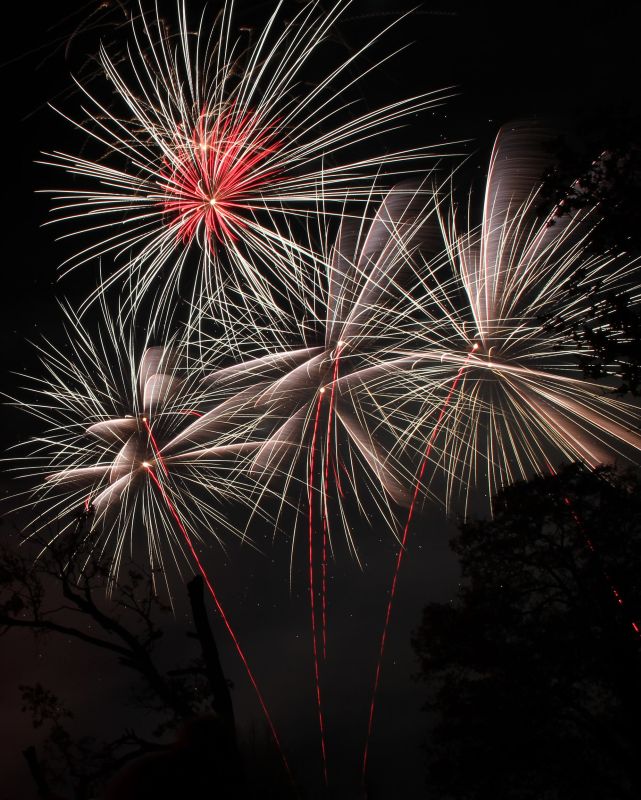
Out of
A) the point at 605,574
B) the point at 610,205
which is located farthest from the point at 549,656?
the point at 610,205

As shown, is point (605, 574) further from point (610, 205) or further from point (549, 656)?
point (610, 205)

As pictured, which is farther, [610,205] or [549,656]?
[549,656]

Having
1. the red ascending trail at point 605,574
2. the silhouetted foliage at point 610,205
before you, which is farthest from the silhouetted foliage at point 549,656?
the silhouetted foliage at point 610,205

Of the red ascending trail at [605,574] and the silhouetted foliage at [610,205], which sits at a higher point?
the silhouetted foliage at [610,205]

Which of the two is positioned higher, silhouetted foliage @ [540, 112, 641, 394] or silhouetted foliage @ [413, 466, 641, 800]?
silhouetted foliage @ [540, 112, 641, 394]

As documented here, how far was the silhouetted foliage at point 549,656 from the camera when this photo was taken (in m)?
10.1

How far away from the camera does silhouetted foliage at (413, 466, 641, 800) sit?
10086 millimetres

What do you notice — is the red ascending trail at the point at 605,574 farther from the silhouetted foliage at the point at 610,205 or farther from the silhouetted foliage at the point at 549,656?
the silhouetted foliage at the point at 610,205

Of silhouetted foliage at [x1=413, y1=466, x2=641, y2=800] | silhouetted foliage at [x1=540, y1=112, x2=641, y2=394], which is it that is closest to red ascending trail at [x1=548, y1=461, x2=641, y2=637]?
silhouetted foliage at [x1=413, y1=466, x2=641, y2=800]

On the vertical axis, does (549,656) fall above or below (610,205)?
below

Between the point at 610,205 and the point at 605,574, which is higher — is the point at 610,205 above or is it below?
above

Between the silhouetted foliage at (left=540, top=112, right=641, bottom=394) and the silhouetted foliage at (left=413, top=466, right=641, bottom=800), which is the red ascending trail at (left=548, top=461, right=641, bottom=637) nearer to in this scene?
the silhouetted foliage at (left=413, top=466, right=641, bottom=800)

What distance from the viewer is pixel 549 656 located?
1059 centimetres

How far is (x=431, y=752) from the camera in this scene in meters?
11.4
